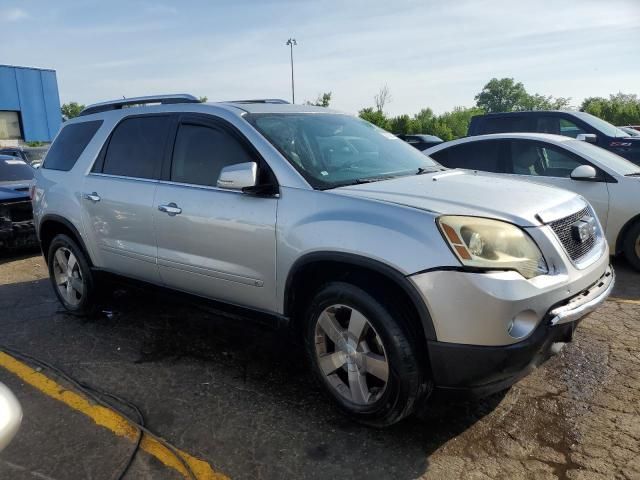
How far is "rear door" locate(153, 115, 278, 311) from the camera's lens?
3.25m

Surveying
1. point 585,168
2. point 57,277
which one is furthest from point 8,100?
point 585,168

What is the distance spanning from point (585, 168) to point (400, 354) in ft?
13.6

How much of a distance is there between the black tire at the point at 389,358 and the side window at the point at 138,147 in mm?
1853

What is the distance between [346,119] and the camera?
419cm

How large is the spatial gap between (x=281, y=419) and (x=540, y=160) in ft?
15.5

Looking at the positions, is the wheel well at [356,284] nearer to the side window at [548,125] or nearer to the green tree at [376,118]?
the side window at [548,125]

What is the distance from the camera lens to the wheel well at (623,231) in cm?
570

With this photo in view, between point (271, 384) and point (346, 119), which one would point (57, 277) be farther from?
point (346, 119)

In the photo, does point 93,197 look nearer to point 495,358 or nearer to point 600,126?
point 495,358

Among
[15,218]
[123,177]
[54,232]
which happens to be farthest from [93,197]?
[15,218]

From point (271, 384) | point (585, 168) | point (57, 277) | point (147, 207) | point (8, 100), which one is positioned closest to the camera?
point (271, 384)

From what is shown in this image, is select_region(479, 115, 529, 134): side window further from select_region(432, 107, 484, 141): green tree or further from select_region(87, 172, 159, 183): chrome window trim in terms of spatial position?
select_region(432, 107, 484, 141): green tree

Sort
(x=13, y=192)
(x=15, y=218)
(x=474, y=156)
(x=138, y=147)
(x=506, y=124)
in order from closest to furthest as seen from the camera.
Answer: (x=138, y=147), (x=474, y=156), (x=15, y=218), (x=13, y=192), (x=506, y=124)

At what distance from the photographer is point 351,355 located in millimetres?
2914
